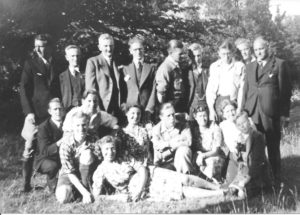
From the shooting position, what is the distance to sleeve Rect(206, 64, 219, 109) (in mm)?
5207

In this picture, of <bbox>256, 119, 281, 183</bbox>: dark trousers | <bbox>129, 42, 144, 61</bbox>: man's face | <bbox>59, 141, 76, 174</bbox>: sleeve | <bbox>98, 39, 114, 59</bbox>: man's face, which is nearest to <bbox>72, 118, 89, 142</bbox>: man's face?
<bbox>59, 141, 76, 174</bbox>: sleeve

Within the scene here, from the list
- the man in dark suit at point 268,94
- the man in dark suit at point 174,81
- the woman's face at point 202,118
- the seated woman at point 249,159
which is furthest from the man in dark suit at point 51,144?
the man in dark suit at point 268,94

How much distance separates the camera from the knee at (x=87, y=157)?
4523 mm

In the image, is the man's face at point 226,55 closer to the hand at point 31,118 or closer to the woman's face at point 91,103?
the woman's face at point 91,103

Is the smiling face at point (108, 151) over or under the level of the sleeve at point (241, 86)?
under

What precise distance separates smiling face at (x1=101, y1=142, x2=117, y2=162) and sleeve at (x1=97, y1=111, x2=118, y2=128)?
18.2 inches

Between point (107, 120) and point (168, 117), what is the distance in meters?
0.80

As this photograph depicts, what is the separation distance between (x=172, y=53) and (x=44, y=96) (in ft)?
6.28

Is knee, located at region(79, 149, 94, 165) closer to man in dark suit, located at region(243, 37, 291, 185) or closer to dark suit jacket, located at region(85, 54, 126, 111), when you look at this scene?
dark suit jacket, located at region(85, 54, 126, 111)

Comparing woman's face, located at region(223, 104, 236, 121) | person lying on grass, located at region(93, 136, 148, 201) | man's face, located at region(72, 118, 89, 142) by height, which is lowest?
person lying on grass, located at region(93, 136, 148, 201)

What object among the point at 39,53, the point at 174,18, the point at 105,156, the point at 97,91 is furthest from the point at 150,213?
the point at 174,18

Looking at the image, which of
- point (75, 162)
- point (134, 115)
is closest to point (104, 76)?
point (134, 115)

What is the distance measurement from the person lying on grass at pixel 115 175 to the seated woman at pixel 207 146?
0.84m

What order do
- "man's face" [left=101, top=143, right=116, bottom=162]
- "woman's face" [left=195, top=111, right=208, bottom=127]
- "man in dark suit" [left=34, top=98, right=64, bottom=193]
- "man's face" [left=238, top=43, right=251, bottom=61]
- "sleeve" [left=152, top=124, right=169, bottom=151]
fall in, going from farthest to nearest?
"man's face" [left=238, top=43, right=251, bottom=61]
"woman's face" [left=195, top=111, right=208, bottom=127]
"sleeve" [left=152, top=124, right=169, bottom=151]
"man in dark suit" [left=34, top=98, right=64, bottom=193]
"man's face" [left=101, top=143, right=116, bottom=162]
